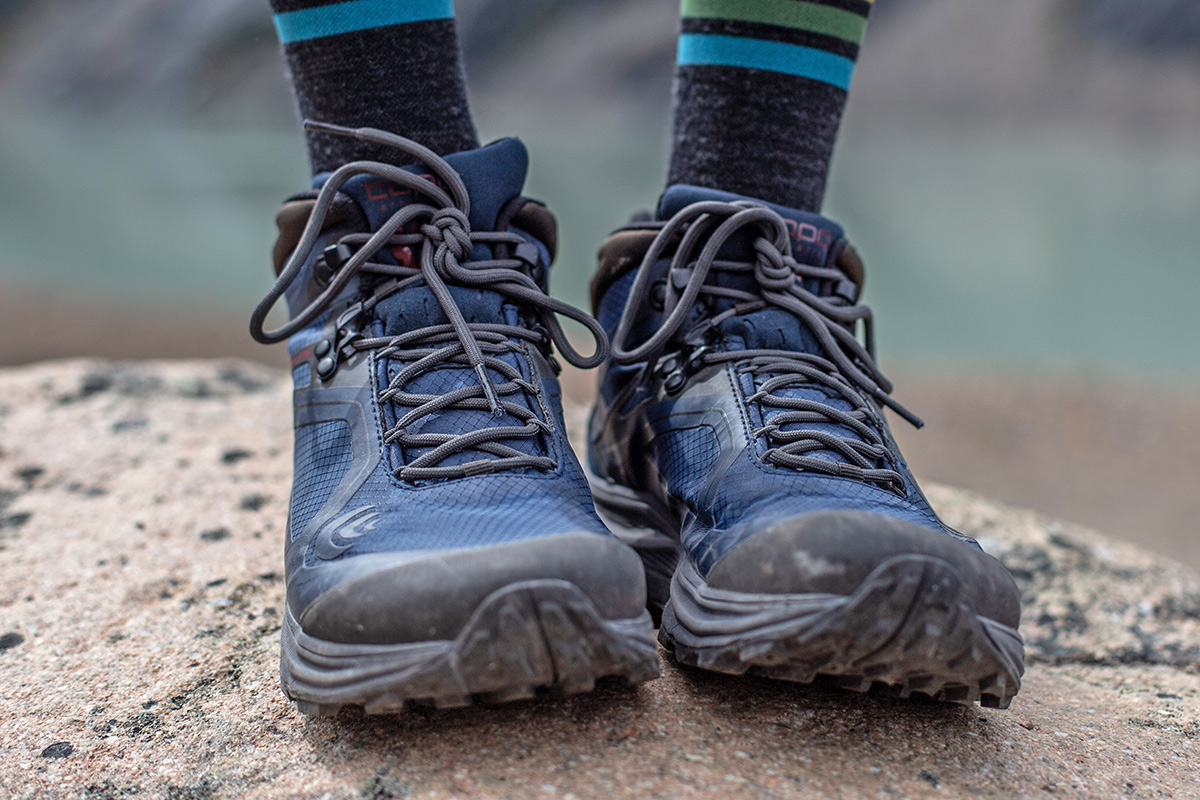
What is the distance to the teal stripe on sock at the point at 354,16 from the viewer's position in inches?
29.9

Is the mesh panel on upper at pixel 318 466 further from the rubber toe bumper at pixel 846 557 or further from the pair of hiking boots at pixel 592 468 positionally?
the rubber toe bumper at pixel 846 557

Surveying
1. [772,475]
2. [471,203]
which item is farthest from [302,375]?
[772,475]

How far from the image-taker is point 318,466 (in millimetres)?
698

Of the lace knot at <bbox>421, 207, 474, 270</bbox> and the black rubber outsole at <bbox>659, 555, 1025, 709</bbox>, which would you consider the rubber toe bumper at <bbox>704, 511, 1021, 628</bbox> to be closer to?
the black rubber outsole at <bbox>659, 555, 1025, 709</bbox>

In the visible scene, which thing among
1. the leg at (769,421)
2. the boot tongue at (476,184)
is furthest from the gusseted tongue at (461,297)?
the leg at (769,421)

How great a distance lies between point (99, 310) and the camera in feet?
16.4

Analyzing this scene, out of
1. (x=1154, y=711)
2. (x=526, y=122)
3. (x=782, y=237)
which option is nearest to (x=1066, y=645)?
(x=1154, y=711)

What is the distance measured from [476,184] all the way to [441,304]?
0.39 feet

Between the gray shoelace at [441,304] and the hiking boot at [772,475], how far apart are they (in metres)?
0.09

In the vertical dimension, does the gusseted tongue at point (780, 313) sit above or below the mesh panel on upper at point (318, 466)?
above

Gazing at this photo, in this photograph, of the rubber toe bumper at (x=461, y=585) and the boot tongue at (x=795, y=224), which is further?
the boot tongue at (x=795, y=224)

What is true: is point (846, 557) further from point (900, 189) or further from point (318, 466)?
point (900, 189)

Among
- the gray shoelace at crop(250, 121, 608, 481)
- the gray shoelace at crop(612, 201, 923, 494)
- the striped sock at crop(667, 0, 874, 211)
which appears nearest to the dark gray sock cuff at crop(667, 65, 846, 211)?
the striped sock at crop(667, 0, 874, 211)

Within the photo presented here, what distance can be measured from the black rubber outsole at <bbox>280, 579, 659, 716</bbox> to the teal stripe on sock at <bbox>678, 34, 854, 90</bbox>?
0.59 m
